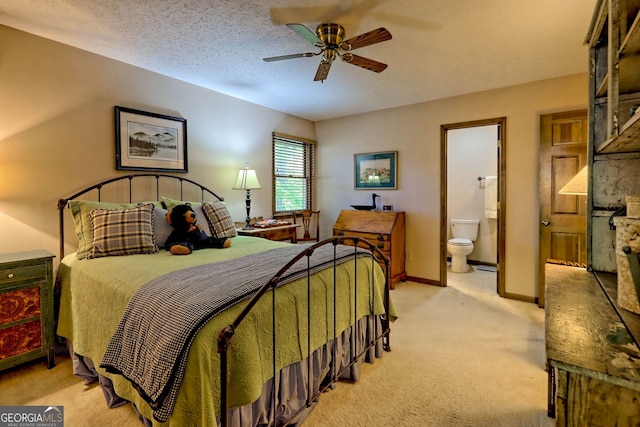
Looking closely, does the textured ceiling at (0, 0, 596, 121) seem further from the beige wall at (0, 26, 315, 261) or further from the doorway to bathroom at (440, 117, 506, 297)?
the doorway to bathroom at (440, 117, 506, 297)

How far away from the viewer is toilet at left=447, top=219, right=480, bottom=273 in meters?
4.78

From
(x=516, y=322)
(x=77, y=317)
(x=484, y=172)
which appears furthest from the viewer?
(x=484, y=172)

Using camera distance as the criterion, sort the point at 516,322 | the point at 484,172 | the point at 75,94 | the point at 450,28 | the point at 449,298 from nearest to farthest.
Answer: the point at 450,28 < the point at 75,94 < the point at 516,322 < the point at 449,298 < the point at 484,172

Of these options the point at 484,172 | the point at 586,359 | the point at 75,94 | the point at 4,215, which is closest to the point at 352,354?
the point at 586,359

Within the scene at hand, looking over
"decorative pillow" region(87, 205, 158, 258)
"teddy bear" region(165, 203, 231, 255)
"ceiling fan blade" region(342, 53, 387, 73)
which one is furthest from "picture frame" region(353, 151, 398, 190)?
"decorative pillow" region(87, 205, 158, 258)

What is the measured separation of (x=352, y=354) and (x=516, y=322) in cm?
188

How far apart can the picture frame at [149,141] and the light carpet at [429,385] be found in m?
1.77

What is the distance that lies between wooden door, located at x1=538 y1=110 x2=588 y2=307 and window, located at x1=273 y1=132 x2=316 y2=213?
124 inches

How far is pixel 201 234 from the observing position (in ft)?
8.64

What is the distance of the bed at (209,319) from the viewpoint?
1165 mm

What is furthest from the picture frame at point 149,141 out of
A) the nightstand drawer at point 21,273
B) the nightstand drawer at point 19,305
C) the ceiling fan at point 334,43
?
the ceiling fan at point 334,43

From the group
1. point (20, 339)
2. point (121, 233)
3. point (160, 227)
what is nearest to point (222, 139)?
point (160, 227)

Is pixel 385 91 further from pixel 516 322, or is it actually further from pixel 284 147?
pixel 516 322

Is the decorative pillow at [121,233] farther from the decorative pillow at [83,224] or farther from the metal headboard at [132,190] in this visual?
the metal headboard at [132,190]
